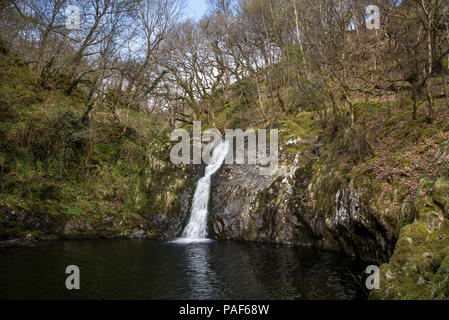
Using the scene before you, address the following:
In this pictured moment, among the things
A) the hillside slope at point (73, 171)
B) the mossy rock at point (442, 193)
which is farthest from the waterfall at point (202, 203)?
the mossy rock at point (442, 193)

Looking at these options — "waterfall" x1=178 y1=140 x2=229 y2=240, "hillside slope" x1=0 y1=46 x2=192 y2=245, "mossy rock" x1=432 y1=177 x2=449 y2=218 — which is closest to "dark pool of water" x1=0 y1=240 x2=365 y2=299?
Answer: "hillside slope" x1=0 y1=46 x2=192 y2=245

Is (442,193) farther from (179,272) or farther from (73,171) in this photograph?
(73,171)

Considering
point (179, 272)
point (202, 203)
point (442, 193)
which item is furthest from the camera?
point (202, 203)

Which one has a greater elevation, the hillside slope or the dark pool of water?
the hillside slope

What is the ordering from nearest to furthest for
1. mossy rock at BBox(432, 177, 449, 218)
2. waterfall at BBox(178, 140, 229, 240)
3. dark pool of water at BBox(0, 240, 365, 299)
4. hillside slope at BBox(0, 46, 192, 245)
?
mossy rock at BBox(432, 177, 449, 218) < dark pool of water at BBox(0, 240, 365, 299) < hillside slope at BBox(0, 46, 192, 245) < waterfall at BBox(178, 140, 229, 240)

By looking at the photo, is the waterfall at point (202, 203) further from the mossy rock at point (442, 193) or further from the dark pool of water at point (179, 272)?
the mossy rock at point (442, 193)

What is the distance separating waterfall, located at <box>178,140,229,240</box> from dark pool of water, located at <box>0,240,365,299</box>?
2939 millimetres

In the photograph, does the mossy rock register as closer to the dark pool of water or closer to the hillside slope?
the dark pool of water

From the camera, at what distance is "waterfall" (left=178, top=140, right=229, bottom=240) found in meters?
15.2

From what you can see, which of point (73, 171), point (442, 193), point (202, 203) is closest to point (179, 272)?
point (442, 193)

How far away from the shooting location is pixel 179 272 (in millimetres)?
8547

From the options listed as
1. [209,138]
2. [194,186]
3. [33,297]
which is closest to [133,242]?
[194,186]

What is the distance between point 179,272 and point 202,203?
25.0 feet

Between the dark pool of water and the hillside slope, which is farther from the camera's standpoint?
the hillside slope
